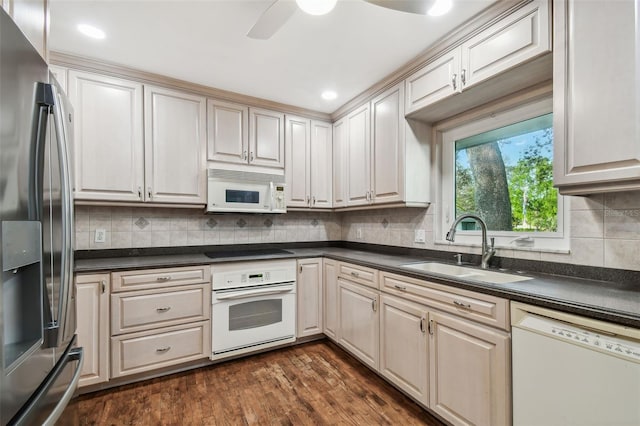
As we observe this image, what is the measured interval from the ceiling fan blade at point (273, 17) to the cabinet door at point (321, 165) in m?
1.66

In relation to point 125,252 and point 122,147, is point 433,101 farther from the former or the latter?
point 125,252

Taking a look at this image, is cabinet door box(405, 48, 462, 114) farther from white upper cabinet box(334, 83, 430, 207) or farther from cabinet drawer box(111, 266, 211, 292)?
cabinet drawer box(111, 266, 211, 292)

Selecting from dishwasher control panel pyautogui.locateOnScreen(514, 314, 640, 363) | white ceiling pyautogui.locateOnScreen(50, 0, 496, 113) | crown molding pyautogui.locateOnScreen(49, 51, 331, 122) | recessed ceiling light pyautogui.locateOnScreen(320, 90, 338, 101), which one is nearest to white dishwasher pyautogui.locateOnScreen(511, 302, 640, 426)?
dishwasher control panel pyautogui.locateOnScreen(514, 314, 640, 363)

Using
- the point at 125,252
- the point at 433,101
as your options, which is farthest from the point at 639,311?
the point at 125,252

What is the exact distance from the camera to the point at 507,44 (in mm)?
1593

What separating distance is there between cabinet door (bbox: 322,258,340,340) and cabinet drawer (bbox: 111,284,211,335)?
1073mm

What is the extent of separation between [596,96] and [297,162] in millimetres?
2366

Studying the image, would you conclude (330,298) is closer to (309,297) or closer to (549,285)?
(309,297)

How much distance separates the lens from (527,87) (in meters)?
1.82

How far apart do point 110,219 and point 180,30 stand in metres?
1.65

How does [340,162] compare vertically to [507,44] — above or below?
below

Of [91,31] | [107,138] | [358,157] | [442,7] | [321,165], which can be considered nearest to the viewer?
Result: [442,7]

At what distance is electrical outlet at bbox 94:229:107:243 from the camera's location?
8.02 feet

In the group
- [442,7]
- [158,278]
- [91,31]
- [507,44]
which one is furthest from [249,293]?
[507,44]
